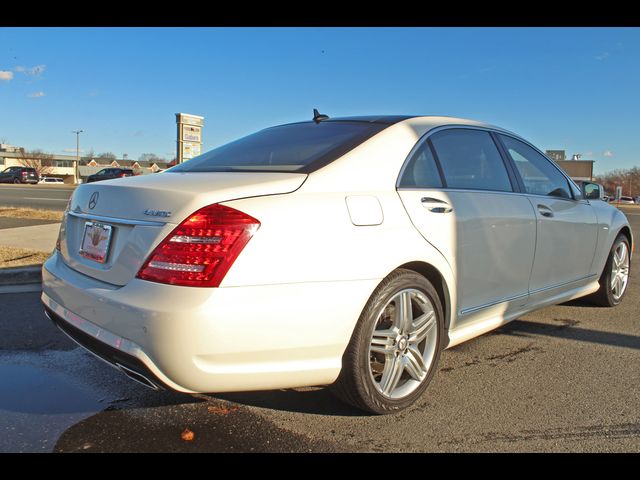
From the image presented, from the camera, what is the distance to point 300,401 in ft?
9.14

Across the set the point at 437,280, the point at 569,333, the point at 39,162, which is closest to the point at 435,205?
the point at 437,280

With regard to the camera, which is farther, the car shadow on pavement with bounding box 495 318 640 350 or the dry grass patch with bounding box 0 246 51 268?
the dry grass patch with bounding box 0 246 51 268

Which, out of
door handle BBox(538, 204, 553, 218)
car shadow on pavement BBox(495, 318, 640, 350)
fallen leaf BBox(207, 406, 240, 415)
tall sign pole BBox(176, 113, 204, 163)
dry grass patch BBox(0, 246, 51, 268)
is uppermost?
tall sign pole BBox(176, 113, 204, 163)

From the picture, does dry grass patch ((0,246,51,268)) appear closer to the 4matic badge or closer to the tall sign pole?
the 4matic badge

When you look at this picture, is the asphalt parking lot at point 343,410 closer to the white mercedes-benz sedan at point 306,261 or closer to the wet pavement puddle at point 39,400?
the wet pavement puddle at point 39,400

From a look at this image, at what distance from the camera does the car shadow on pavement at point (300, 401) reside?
2662 millimetres

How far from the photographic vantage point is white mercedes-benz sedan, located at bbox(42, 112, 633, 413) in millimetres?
2076

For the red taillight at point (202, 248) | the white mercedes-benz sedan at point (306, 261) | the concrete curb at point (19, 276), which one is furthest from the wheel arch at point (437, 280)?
the concrete curb at point (19, 276)

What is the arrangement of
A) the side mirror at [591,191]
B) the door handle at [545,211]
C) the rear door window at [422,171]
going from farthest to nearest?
the side mirror at [591,191] → the door handle at [545,211] → the rear door window at [422,171]

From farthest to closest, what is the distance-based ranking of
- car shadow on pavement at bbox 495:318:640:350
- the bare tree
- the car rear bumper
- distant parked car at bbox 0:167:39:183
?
the bare tree, distant parked car at bbox 0:167:39:183, car shadow on pavement at bbox 495:318:640:350, the car rear bumper

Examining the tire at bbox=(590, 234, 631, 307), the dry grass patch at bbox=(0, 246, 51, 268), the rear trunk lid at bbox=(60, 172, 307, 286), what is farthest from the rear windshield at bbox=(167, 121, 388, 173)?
the dry grass patch at bbox=(0, 246, 51, 268)

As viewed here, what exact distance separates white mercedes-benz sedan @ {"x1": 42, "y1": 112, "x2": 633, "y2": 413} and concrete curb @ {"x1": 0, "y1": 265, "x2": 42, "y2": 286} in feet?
10.1

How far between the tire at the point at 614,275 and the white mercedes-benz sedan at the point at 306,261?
173 centimetres
